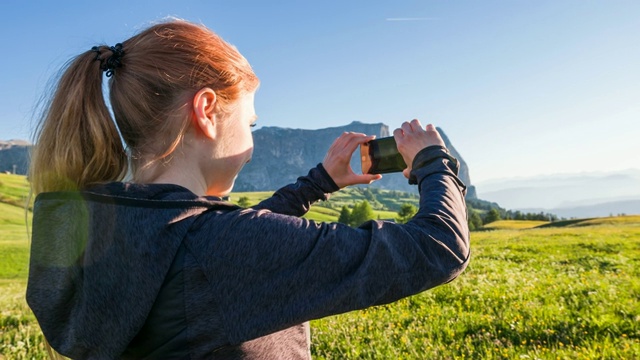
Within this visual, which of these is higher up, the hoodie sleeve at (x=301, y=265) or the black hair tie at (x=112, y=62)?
the black hair tie at (x=112, y=62)

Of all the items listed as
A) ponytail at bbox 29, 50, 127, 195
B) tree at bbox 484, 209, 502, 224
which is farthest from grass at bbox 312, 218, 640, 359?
tree at bbox 484, 209, 502, 224

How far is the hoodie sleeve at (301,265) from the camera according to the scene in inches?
66.8

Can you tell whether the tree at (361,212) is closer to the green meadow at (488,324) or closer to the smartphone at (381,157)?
the green meadow at (488,324)

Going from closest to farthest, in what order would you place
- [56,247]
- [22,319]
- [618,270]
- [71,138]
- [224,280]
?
[224,280]
[56,247]
[71,138]
[22,319]
[618,270]

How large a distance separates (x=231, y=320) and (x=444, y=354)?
4.20 m

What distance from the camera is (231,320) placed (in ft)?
5.63

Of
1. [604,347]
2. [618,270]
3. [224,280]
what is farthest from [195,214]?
[618,270]

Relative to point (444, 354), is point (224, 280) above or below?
above

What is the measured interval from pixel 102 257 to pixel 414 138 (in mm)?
1480

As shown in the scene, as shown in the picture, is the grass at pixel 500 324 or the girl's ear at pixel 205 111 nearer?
the girl's ear at pixel 205 111

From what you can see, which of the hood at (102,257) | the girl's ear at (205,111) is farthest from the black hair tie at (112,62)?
the hood at (102,257)

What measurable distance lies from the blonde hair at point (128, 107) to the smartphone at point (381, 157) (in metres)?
0.97

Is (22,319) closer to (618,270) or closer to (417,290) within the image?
(417,290)

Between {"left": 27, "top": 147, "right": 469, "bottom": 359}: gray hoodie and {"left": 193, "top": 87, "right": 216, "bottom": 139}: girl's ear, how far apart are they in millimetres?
335
